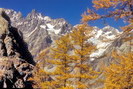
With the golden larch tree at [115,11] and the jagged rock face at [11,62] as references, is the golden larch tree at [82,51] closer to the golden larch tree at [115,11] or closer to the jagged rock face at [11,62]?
the golden larch tree at [115,11]

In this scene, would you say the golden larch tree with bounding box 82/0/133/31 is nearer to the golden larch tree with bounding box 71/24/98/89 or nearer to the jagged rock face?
the golden larch tree with bounding box 71/24/98/89

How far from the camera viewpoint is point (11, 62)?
52406mm

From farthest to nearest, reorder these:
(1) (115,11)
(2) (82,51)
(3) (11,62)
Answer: (3) (11,62) → (2) (82,51) → (1) (115,11)

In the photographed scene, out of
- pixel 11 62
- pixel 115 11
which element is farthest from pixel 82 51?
pixel 11 62

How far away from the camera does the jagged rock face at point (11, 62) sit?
1898 inches

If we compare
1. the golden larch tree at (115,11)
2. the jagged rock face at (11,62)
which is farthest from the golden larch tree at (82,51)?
the jagged rock face at (11,62)

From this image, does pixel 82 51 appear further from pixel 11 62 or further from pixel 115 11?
pixel 11 62

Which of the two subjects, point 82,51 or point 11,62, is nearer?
point 82,51

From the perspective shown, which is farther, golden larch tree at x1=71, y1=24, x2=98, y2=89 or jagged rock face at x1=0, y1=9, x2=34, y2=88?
jagged rock face at x1=0, y1=9, x2=34, y2=88

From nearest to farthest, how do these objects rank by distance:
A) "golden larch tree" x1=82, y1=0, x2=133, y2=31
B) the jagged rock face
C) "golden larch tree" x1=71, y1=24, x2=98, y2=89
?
"golden larch tree" x1=82, y1=0, x2=133, y2=31 → "golden larch tree" x1=71, y1=24, x2=98, y2=89 → the jagged rock face

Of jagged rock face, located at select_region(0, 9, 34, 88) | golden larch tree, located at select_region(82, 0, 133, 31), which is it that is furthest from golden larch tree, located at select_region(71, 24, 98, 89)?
jagged rock face, located at select_region(0, 9, 34, 88)

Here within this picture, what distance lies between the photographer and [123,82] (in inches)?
723

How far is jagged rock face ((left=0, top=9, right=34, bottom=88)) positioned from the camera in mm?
48206

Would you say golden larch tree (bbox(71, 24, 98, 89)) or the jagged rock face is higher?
the jagged rock face
